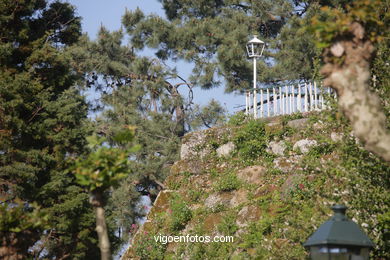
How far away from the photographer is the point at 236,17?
75.7ft

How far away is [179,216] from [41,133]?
3.40 metres

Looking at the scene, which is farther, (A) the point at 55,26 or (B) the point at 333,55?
(A) the point at 55,26

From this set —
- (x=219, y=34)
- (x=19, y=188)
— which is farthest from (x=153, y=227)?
(x=219, y=34)

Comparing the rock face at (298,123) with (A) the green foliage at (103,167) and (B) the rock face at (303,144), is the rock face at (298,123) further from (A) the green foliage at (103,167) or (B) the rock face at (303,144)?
(A) the green foliage at (103,167)

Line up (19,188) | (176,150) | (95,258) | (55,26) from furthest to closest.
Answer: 1. (176,150)
2. (55,26)
3. (95,258)
4. (19,188)

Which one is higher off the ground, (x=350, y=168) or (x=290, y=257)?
(x=350, y=168)

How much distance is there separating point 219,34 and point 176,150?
12.8 ft

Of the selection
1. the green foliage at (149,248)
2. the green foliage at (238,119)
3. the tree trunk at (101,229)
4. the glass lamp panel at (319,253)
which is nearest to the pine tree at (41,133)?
the green foliage at (149,248)

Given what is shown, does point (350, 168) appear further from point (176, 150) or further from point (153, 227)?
point (176, 150)

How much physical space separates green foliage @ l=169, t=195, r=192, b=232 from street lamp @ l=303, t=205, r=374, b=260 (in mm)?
9289

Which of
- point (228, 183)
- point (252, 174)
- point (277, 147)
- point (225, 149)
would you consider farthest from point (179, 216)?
point (277, 147)

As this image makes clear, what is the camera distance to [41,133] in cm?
1490

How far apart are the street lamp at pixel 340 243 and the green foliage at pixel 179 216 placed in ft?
30.5

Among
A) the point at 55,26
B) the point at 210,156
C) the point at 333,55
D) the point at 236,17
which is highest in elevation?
the point at 236,17
